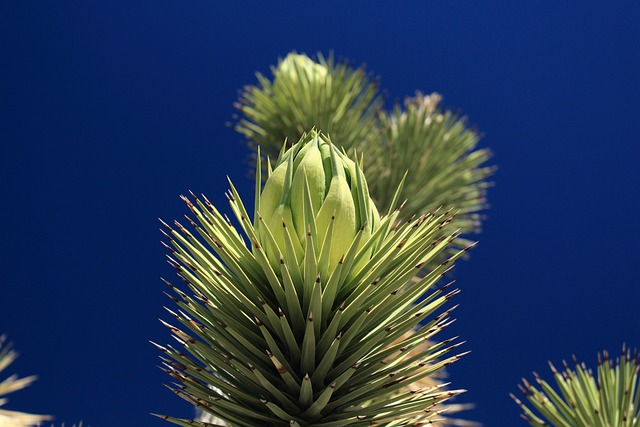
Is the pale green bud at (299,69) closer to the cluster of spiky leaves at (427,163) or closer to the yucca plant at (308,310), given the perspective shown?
the cluster of spiky leaves at (427,163)

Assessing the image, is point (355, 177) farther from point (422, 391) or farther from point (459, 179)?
point (459, 179)

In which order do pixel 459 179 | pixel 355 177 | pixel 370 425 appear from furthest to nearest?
pixel 459 179 → pixel 355 177 → pixel 370 425

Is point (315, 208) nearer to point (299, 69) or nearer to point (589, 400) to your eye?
point (589, 400)

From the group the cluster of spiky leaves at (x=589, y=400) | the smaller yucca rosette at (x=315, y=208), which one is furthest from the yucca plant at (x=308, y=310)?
the cluster of spiky leaves at (x=589, y=400)

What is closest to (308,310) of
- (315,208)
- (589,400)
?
(315,208)

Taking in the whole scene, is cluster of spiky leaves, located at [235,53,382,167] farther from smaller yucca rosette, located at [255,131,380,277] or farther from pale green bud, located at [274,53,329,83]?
smaller yucca rosette, located at [255,131,380,277]

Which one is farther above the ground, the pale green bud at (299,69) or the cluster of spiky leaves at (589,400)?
the pale green bud at (299,69)

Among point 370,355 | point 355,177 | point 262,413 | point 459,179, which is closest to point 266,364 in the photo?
point 262,413
